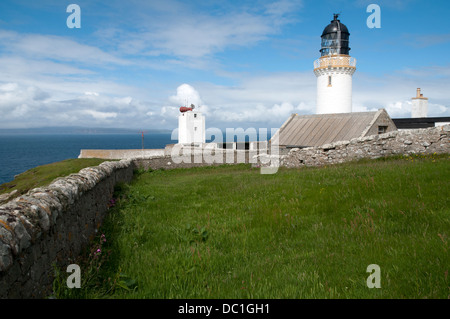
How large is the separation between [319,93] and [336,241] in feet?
98.9

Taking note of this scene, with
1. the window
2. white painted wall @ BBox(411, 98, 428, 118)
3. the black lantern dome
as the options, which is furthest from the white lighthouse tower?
the window

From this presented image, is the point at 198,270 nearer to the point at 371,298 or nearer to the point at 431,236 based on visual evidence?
the point at 371,298

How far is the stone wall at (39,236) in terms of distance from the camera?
127 inches

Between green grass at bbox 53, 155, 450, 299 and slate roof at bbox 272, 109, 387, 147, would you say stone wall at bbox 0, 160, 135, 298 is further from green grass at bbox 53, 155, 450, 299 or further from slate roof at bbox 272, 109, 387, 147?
slate roof at bbox 272, 109, 387, 147

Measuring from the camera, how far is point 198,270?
488 centimetres

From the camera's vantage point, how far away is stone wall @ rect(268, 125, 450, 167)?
1369 cm

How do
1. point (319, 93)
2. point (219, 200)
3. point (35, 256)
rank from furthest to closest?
point (319, 93)
point (219, 200)
point (35, 256)

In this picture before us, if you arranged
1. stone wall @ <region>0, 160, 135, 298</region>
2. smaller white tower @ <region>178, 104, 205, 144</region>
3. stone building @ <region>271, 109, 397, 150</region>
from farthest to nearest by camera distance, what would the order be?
1. smaller white tower @ <region>178, 104, 205, 144</region>
2. stone building @ <region>271, 109, 397, 150</region>
3. stone wall @ <region>0, 160, 135, 298</region>

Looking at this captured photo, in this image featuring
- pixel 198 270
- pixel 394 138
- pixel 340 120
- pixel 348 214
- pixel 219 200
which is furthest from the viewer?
pixel 340 120

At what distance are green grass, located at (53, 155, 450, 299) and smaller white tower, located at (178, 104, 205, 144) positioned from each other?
33.3m

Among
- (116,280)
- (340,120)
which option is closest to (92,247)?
(116,280)

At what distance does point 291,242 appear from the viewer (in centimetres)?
588
